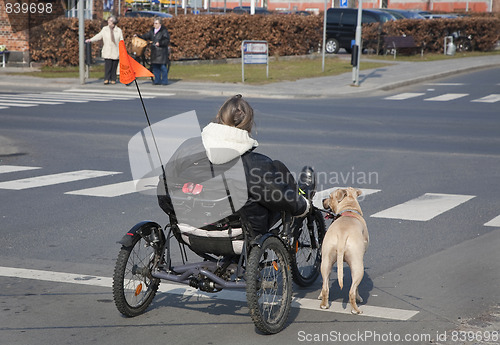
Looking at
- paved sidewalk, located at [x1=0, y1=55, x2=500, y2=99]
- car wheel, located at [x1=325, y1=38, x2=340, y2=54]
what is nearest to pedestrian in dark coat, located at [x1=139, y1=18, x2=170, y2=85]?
paved sidewalk, located at [x1=0, y1=55, x2=500, y2=99]

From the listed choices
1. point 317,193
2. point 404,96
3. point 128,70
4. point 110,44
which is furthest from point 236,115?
point 110,44

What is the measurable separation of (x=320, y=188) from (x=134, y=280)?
17.1 feet

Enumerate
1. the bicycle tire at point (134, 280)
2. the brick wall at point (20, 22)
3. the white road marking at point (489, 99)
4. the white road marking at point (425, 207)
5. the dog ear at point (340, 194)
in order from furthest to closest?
the brick wall at point (20, 22), the white road marking at point (489, 99), the white road marking at point (425, 207), the dog ear at point (340, 194), the bicycle tire at point (134, 280)

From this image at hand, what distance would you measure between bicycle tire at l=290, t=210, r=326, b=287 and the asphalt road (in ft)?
0.37

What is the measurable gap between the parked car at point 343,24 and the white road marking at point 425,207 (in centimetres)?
3061

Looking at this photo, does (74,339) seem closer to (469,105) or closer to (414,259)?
(414,259)

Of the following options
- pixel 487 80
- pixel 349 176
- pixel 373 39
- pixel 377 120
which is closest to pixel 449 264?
pixel 349 176

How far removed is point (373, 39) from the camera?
128 feet

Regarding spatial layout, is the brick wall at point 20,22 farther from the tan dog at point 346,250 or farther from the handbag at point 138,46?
the tan dog at point 346,250

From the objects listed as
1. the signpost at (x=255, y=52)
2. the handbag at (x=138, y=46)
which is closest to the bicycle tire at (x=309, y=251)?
the handbag at (x=138, y=46)

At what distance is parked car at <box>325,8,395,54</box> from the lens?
3953 cm

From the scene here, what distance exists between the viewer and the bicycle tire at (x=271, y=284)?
193 inches

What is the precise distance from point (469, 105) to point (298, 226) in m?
16.7

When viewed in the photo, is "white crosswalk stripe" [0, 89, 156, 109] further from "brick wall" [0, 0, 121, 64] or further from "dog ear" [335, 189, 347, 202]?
"dog ear" [335, 189, 347, 202]
